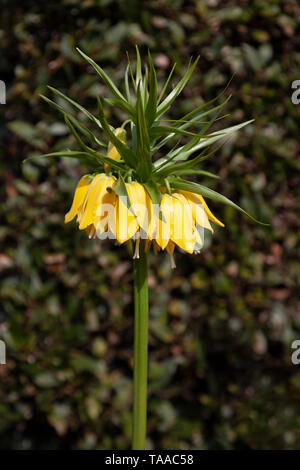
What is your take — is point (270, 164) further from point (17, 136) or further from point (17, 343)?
point (17, 343)

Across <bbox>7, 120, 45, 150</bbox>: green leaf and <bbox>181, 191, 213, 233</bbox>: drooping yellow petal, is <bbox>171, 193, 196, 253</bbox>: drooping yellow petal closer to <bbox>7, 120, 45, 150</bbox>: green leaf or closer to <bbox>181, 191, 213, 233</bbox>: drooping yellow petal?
<bbox>181, 191, 213, 233</bbox>: drooping yellow petal

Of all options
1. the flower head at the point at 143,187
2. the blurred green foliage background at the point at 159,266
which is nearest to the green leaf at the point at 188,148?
the flower head at the point at 143,187

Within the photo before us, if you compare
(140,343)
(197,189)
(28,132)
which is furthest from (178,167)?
Answer: (28,132)

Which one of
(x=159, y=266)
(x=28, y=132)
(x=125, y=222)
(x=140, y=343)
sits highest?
(x=28, y=132)

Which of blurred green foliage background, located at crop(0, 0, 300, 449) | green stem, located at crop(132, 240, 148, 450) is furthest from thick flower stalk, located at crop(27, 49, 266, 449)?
blurred green foliage background, located at crop(0, 0, 300, 449)

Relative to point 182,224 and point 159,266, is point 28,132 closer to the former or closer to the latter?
point 159,266

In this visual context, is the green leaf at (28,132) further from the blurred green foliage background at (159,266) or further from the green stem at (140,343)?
the green stem at (140,343)
